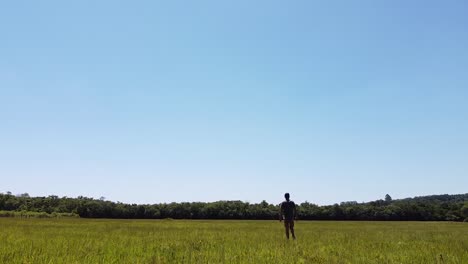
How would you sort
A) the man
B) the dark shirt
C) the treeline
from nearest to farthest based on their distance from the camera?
the man < the dark shirt < the treeline

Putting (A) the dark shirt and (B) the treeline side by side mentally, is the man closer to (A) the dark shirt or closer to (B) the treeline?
(A) the dark shirt

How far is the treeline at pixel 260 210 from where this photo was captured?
79.4 metres

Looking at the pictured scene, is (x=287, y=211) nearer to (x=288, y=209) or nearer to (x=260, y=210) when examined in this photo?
(x=288, y=209)

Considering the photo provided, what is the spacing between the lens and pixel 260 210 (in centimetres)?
8506

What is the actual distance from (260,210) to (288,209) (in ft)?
222

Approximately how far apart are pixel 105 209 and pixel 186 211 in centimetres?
1766

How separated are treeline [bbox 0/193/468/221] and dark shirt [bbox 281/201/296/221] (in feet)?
211

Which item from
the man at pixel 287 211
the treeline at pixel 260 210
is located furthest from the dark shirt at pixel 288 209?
the treeline at pixel 260 210

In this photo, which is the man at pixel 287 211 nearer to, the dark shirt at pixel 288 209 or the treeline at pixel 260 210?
the dark shirt at pixel 288 209

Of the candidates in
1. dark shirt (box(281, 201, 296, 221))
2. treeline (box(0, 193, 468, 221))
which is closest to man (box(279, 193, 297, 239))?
dark shirt (box(281, 201, 296, 221))

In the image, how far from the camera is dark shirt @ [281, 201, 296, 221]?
1839 centimetres

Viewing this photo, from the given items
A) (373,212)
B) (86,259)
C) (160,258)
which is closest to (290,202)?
(160,258)

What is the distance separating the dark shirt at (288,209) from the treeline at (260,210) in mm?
64331

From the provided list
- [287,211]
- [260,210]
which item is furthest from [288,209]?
[260,210]
